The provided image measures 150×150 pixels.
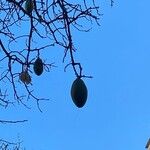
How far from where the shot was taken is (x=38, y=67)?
2602 millimetres

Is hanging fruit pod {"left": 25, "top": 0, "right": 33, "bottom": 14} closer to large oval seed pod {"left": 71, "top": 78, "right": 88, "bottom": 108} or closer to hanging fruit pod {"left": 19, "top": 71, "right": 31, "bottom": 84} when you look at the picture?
→ hanging fruit pod {"left": 19, "top": 71, "right": 31, "bottom": 84}

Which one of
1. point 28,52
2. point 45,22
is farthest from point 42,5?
point 28,52

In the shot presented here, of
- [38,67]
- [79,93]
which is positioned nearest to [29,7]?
[38,67]

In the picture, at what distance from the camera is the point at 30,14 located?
268cm

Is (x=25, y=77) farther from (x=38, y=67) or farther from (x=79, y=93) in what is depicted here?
(x=79, y=93)

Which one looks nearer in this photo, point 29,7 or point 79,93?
point 79,93

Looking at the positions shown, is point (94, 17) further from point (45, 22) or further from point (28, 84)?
point (28, 84)

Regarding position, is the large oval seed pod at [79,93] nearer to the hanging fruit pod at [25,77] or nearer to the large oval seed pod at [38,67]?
the large oval seed pod at [38,67]

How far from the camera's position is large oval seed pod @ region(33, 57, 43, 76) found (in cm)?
259

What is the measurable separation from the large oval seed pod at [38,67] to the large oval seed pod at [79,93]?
413 mm

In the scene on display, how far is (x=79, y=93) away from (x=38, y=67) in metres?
0.46

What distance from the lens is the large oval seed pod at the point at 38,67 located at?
8.50ft

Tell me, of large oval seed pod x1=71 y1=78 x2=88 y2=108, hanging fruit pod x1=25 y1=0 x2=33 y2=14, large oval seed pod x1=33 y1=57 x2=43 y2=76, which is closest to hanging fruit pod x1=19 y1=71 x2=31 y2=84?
large oval seed pod x1=33 y1=57 x2=43 y2=76

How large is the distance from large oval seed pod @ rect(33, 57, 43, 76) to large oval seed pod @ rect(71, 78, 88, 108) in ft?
1.35
